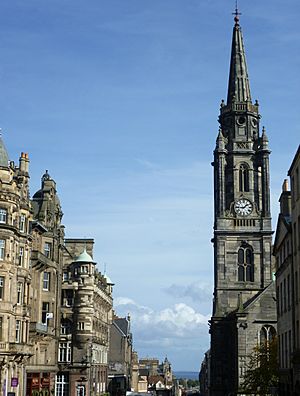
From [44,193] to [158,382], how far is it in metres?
125

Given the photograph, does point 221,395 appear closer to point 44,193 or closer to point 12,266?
point 44,193

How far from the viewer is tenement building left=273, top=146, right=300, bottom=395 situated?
148ft

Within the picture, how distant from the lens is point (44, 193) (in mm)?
76312

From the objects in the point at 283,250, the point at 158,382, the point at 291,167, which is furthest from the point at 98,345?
the point at 158,382

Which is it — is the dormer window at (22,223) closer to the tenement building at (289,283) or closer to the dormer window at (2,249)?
the dormer window at (2,249)

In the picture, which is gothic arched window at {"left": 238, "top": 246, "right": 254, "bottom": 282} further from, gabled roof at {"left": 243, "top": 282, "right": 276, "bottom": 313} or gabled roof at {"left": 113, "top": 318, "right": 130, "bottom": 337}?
gabled roof at {"left": 113, "top": 318, "right": 130, "bottom": 337}

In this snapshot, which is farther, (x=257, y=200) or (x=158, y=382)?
(x=158, y=382)

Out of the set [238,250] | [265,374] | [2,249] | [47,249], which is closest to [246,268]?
[238,250]

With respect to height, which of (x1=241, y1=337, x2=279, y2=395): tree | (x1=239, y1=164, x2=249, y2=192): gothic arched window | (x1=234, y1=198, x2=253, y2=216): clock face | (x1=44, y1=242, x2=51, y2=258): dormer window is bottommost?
(x1=241, y1=337, x2=279, y2=395): tree

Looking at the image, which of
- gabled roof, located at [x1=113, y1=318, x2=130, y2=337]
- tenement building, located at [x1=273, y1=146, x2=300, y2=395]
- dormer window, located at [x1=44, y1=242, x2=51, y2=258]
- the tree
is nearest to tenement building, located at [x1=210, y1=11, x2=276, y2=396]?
the tree

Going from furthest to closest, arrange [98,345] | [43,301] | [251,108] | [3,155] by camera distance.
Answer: [251,108] < [98,345] < [43,301] < [3,155]

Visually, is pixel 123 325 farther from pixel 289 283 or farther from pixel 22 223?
pixel 289 283

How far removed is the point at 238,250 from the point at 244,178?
9.80 meters

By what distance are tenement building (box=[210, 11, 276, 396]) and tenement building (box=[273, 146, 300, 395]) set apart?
1229 inches
